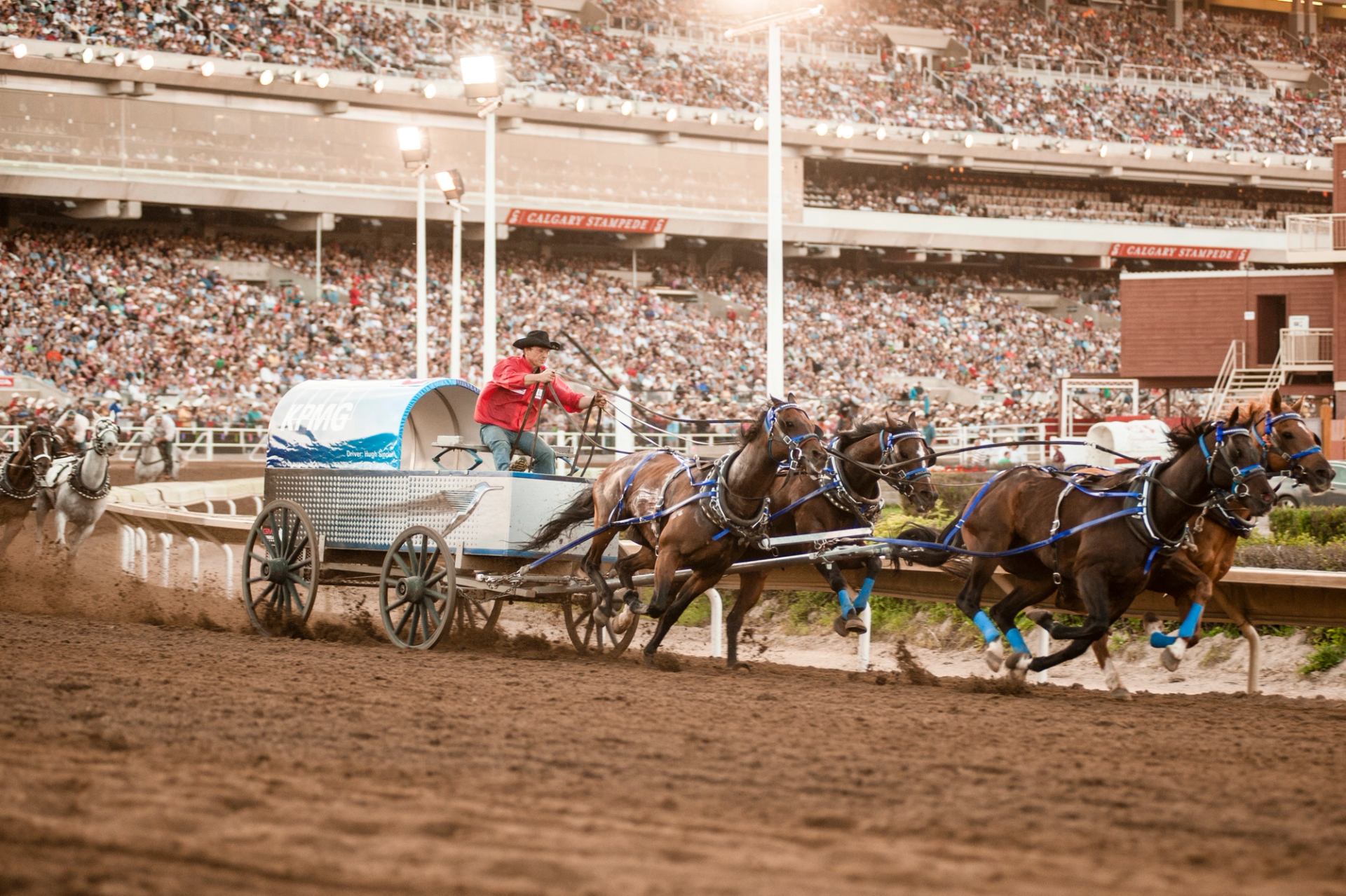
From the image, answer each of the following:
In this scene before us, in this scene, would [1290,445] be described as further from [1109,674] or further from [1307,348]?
[1307,348]

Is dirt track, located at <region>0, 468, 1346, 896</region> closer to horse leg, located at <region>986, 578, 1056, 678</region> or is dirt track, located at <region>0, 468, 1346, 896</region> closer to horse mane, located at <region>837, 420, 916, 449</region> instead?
horse leg, located at <region>986, 578, 1056, 678</region>

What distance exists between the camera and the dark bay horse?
30.1 ft

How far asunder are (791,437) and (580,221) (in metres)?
36.6

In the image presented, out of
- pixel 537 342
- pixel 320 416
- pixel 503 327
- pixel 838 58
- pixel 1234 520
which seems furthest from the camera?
pixel 838 58

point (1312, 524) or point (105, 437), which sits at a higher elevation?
point (105, 437)

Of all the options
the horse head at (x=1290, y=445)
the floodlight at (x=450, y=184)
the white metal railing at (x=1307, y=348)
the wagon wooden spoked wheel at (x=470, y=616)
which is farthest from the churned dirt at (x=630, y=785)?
the white metal railing at (x=1307, y=348)

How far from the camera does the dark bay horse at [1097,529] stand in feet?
30.1

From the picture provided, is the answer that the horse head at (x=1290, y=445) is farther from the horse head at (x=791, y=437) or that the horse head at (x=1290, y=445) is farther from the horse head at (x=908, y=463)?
the horse head at (x=791, y=437)

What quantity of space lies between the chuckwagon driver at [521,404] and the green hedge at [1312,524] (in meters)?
7.79

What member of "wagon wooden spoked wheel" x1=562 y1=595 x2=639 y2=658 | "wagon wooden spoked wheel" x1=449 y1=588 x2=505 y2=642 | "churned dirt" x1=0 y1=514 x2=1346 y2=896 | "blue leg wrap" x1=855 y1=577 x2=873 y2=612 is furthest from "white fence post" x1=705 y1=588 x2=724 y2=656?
"churned dirt" x1=0 y1=514 x2=1346 y2=896

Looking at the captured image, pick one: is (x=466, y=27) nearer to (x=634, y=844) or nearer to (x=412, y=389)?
(x=412, y=389)

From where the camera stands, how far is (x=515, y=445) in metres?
11.7

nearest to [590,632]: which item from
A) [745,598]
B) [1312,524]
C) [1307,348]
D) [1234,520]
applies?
[745,598]

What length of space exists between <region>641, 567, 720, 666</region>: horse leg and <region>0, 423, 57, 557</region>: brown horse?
10.2m
